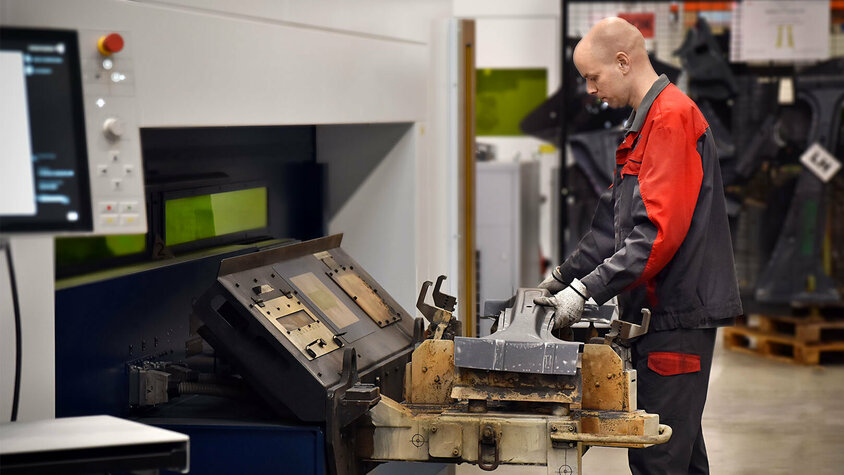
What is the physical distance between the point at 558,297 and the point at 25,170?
1.61 meters

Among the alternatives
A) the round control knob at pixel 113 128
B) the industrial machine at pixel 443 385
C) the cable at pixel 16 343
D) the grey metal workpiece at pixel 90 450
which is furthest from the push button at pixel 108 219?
the industrial machine at pixel 443 385

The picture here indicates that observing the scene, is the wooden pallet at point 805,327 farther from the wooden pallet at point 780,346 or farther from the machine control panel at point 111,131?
the machine control panel at point 111,131

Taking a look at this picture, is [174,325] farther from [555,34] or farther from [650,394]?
[555,34]

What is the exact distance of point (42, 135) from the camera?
6.56 ft

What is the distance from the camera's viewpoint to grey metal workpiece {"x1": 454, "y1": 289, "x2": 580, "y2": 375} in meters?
2.74

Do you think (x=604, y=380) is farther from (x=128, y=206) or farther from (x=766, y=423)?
(x=766, y=423)

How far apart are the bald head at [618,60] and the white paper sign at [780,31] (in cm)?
507

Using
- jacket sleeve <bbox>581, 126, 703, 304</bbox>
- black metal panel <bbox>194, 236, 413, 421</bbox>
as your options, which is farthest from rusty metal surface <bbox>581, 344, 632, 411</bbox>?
black metal panel <bbox>194, 236, 413, 421</bbox>

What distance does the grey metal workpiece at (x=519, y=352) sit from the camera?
2742mm

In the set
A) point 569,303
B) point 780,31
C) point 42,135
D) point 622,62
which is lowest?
point 569,303

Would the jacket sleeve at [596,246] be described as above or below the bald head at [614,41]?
below

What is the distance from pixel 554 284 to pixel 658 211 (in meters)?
0.62

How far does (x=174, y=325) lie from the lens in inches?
134

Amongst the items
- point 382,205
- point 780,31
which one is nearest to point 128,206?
point 382,205
